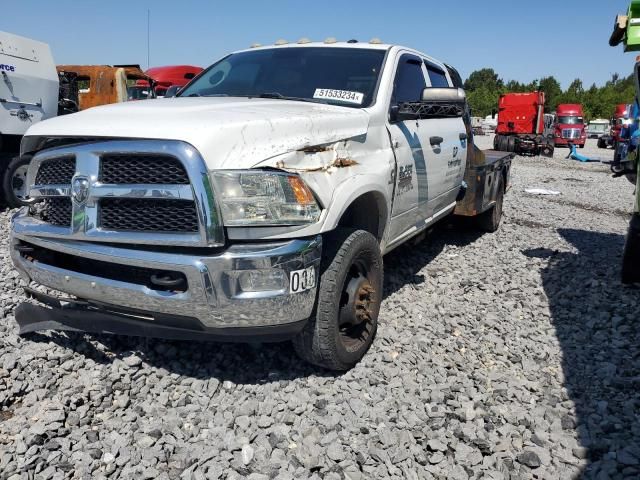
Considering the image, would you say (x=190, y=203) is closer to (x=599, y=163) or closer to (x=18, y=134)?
(x=18, y=134)

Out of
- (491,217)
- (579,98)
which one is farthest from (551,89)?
(491,217)

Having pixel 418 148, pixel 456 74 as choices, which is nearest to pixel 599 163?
pixel 456 74

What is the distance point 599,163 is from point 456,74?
18210mm

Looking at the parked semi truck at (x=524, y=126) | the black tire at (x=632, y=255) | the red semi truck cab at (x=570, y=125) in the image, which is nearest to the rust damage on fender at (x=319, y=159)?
the black tire at (x=632, y=255)

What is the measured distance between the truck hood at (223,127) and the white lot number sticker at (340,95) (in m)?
0.43

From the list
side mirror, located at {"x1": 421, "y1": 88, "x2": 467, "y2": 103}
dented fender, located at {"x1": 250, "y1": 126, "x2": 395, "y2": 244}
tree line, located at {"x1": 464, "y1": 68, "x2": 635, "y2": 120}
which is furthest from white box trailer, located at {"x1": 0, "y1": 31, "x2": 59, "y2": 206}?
tree line, located at {"x1": 464, "y1": 68, "x2": 635, "y2": 120}

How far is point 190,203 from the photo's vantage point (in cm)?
236

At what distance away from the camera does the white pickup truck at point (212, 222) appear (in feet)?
7.73

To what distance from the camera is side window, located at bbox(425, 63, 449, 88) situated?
15.8 feet

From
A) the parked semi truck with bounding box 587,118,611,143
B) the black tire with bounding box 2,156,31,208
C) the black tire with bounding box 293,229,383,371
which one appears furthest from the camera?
the parked semi truck with bounding box 587,118,611,143

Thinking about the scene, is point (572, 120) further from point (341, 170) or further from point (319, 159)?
point (319, 159)

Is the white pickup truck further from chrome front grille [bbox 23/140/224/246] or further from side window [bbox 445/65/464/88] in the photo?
side window [bbox 445/65/464/88]

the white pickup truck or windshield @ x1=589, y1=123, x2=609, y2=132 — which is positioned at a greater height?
windshield @ x1=589, y1=123, x2=609, y2=132

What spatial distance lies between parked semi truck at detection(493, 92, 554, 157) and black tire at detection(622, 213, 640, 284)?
19.3 m
